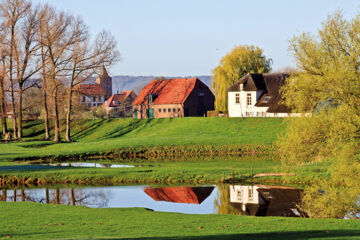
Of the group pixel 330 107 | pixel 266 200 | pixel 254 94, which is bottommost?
pixel 266 200

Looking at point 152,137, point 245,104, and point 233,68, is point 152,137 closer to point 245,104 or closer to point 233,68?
point 245,104

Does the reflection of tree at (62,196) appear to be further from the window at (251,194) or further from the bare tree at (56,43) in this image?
the bare tree at (56,43)

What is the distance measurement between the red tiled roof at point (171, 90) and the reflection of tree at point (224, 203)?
207ft

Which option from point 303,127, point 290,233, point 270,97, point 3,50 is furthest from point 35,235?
point 270,97

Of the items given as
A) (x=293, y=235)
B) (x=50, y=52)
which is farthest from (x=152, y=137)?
(x=293, y=235)

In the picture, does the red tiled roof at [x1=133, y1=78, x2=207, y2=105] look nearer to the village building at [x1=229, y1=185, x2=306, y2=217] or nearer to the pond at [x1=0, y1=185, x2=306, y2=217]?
the pond at [x1=0, y1=185, x2=306, y2=217]

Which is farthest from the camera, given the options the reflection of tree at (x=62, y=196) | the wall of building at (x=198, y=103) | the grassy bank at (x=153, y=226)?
the wall of building at (x=198, y=103)

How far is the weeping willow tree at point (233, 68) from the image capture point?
93.2 meters

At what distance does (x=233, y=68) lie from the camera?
3708 inches

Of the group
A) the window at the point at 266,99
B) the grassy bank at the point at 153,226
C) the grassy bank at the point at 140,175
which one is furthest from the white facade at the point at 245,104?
the grassy bank at the point at 153,226

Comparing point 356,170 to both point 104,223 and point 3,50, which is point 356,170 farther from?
point 3,50

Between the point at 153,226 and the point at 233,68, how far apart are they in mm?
73932

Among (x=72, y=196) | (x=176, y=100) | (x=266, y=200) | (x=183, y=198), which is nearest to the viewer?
(x=266, y=200)

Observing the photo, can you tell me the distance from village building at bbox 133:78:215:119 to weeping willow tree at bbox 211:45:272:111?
5.63 meters
